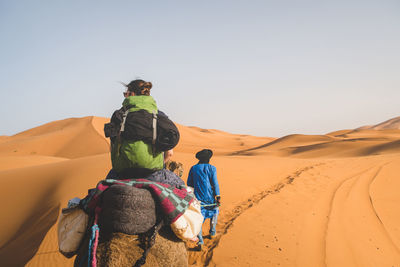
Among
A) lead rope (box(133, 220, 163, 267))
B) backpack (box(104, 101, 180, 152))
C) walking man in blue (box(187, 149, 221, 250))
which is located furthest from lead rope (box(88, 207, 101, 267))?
walking man in blue (box(187, 149, 221, 250))

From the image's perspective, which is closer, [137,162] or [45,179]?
[137,162]

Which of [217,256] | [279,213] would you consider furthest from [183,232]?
[279,213]

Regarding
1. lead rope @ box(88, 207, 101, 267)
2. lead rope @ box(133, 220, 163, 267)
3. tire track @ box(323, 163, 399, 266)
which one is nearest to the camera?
lead rope @ box(88, 207, 101, 267)

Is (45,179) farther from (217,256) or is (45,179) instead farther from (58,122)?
(58,122)

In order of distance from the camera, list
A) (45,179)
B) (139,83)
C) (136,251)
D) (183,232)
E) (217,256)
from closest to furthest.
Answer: (136,251), (183,232), (139,83), (217,256), (45,179)

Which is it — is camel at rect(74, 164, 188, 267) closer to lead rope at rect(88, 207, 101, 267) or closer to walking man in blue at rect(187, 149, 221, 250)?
lead rope at rect(88, 207, 101, 267)

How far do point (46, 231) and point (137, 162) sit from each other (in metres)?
5.24

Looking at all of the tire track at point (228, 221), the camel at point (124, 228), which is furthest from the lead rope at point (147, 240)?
the tire track at point (228, 221)

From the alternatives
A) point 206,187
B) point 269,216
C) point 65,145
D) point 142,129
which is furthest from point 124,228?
point 65,145

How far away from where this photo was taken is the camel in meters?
1.71

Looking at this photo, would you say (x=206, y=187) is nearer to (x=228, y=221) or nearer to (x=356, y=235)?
(x=228, y=221)

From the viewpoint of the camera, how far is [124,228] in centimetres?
174

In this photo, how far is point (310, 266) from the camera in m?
3.89

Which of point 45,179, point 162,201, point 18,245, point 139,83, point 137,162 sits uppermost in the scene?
point 139,83
